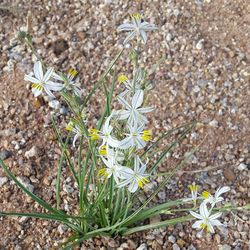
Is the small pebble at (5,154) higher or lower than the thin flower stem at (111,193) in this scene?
lower

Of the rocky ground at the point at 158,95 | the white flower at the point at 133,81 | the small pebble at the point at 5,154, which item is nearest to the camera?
the white flower at the point at 133,81

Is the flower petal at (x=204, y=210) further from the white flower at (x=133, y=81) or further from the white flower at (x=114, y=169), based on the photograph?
the white flower at (x=133, y=81)

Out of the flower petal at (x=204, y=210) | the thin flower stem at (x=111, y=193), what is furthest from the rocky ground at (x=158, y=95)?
the flower petal at (x=204, y=210)

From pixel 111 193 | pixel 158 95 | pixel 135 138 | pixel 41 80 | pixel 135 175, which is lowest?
pixel 158 95

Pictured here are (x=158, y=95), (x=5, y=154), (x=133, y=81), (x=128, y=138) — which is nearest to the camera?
(x=128, y=138)

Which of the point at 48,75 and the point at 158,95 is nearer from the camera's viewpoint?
the point at 48,75

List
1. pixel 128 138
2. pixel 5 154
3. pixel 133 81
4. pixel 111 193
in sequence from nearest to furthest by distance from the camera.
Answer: pixel 128 138 < pixel 133 81 < pixel 111 193 < pixel 5 154

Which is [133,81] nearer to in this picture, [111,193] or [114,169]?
[114,169]

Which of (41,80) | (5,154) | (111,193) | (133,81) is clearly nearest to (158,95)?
(5,154)

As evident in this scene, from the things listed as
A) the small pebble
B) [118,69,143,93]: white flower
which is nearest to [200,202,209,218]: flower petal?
[118,69,143,93]: white flower

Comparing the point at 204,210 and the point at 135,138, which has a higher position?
the point at 135,138
